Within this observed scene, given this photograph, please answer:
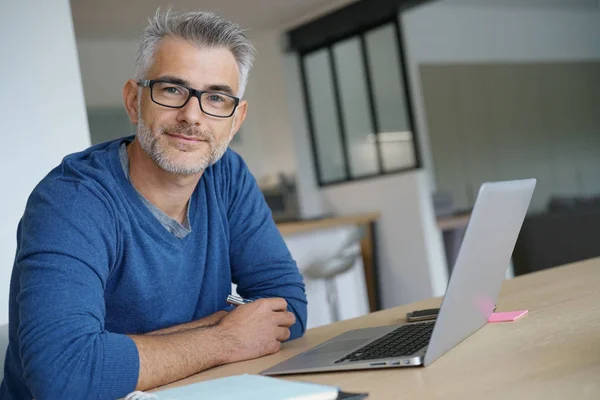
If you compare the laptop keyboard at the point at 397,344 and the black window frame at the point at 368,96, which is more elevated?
the black window frame at the point at 368,96

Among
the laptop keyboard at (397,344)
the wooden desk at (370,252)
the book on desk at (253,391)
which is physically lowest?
the wooden desk at (370,252)

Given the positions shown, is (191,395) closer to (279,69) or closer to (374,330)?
(374,330)

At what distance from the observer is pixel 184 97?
176cm

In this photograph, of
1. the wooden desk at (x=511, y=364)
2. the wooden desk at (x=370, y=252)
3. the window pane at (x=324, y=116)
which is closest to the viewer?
the wooden desk at (x=511, y=364)

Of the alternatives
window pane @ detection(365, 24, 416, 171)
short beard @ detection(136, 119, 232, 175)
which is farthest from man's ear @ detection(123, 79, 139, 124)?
window pane @ detection(365, 24, 416, 171)

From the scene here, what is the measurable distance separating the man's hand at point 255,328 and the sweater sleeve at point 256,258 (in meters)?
0.21

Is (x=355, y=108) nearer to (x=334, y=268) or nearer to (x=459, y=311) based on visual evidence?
(x=334, y=268)

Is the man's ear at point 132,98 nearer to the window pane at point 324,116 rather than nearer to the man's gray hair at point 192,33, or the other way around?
the man's gray hair at point 192,33

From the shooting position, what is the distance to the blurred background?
6.55 metres

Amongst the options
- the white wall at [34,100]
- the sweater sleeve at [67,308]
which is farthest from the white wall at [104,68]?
the sweater sleeve at [67,308]

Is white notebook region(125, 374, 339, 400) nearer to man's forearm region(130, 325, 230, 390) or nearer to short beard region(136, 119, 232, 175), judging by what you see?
man's forearm region(130, 325, 230, 390)

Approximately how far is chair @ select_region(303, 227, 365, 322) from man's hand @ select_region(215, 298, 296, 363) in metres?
4.19

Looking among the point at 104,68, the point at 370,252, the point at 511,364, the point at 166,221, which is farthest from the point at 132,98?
the point at 104,68

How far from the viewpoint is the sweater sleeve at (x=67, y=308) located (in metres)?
1.33
